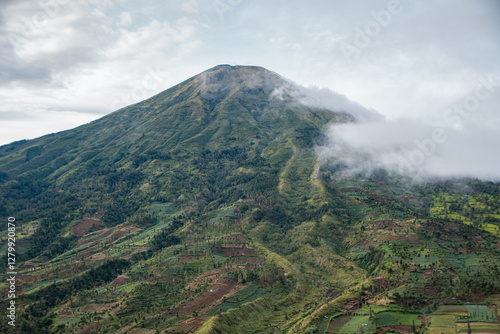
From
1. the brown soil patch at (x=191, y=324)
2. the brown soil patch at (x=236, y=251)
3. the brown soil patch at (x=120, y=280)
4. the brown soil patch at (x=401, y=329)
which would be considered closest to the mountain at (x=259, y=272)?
the brown soil patch at (x=191, y=324)

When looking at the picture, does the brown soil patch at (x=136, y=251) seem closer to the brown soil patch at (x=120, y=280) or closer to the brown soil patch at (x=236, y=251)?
the brown soil patch at (x=120, y=280)

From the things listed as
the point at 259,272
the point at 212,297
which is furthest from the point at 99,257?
the point at 259,272

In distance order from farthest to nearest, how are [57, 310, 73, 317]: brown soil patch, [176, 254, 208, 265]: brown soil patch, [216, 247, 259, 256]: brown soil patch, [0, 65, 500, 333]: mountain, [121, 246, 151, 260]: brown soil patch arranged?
[121, 246, 151, 260]: brown soil patch → [216, 247, 259, 256]: brown soil patch → [176, 254, 208, 265]: brown soil patch → [57, 310, 73, 317]: brown soil patch → [0, 65, 500, 333]: mountain

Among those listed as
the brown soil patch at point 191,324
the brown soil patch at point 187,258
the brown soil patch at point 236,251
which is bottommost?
the brown soil patch at point 191,324

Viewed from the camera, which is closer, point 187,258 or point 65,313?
point 65,313

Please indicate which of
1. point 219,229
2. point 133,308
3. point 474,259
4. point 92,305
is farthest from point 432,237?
point 92,305

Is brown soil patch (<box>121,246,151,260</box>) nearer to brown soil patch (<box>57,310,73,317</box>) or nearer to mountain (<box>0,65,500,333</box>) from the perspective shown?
mountain (<box>0,65,500,333</box>)

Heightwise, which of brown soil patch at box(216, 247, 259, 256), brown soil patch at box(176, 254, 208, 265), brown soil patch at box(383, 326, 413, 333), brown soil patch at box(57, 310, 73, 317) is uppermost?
brown soil patch at box(176, 254, 208, 265)

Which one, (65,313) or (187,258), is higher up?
(187,258)

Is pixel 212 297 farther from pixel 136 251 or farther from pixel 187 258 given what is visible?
pixel 136 251

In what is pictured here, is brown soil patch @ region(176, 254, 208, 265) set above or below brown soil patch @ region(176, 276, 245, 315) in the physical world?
above

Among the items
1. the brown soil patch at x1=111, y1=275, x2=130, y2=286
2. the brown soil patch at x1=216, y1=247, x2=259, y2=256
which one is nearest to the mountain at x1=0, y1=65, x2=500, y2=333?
the brown soil patch at x1=216, y1=247, x2=259, y2=256
